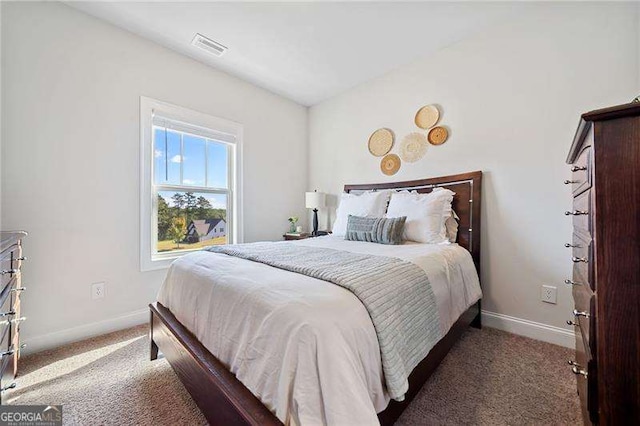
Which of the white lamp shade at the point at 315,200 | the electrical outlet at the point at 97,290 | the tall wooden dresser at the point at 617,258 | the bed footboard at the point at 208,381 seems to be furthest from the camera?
the white lamp shade at the point at 315,200

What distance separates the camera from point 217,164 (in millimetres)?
3031

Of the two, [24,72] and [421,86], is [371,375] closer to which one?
[421,86]

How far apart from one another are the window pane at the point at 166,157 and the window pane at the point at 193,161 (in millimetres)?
70

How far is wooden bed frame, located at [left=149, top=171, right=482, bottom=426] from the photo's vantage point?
876mm

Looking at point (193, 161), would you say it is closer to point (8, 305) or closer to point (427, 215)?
point (8, 305)

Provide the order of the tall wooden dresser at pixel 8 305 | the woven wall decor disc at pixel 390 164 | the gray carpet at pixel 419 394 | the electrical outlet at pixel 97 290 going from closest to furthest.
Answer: the tall wooden dresser at pixel 8 305 < the gray carpet at pixel 419 394 < the electrical outlet at pixel 97 290 < the woven wall decor disc at pixel 390 164

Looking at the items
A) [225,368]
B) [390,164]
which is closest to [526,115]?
[390,164]

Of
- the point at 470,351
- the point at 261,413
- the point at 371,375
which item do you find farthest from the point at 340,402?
the point at 470,351

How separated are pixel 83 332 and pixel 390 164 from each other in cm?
325

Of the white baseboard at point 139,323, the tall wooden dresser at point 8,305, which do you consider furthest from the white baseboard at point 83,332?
the tall wooden dresser at point 8,305

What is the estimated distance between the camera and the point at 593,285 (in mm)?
812

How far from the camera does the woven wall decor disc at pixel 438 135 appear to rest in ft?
8.26

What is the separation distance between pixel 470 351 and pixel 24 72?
12.5 ft

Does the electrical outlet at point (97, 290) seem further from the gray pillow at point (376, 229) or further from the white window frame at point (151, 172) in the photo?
the gray pillow at point (376, 229)
